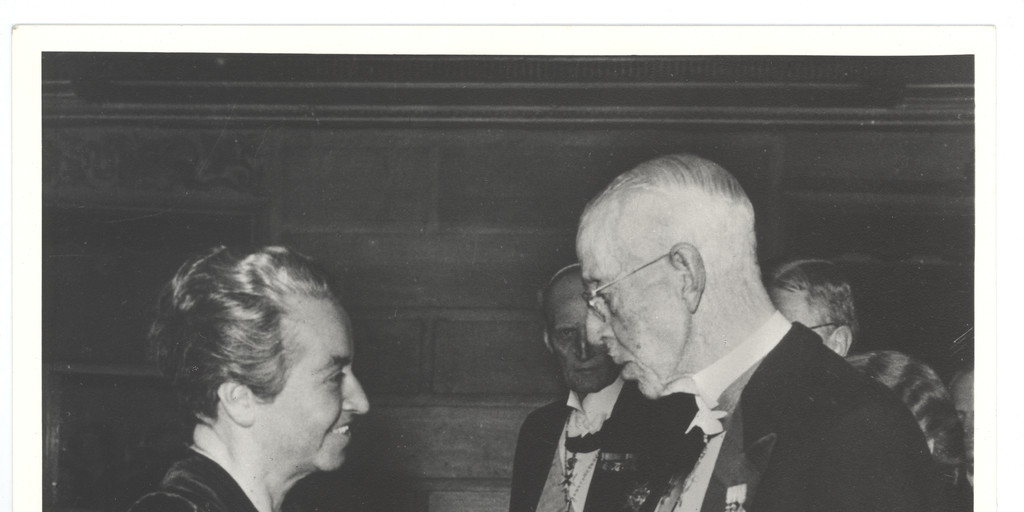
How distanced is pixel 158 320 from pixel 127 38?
0.77 metres

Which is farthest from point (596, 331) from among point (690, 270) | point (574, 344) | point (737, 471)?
point (737, 471)

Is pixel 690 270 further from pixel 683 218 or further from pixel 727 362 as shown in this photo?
pixel 727 362

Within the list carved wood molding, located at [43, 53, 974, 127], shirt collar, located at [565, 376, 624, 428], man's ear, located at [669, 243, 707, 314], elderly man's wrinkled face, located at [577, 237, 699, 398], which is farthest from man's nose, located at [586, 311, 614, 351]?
carved wood molding, located at [43, 53, 974, 127]

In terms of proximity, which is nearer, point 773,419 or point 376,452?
point 773,419

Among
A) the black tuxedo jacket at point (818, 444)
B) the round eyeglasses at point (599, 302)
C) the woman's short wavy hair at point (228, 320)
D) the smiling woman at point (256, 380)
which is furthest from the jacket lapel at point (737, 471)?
the woman's short wavy hair at point (228, 320)

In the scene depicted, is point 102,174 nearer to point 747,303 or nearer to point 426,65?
point 426,65

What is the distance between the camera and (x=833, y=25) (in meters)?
2.65

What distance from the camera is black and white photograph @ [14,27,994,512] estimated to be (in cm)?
258

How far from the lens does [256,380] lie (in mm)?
2611

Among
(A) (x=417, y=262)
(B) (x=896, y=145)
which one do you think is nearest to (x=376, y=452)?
(A) (x=417, y=262)

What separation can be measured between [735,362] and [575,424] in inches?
17.5

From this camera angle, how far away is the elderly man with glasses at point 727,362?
2.44 meters

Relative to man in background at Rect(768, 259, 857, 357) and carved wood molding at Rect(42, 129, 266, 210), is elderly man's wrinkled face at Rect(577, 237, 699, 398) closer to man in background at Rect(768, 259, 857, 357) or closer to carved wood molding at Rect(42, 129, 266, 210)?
man in background at Rect(768, 259, 857, 357)

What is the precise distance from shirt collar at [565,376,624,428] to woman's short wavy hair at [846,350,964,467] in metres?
0.60
